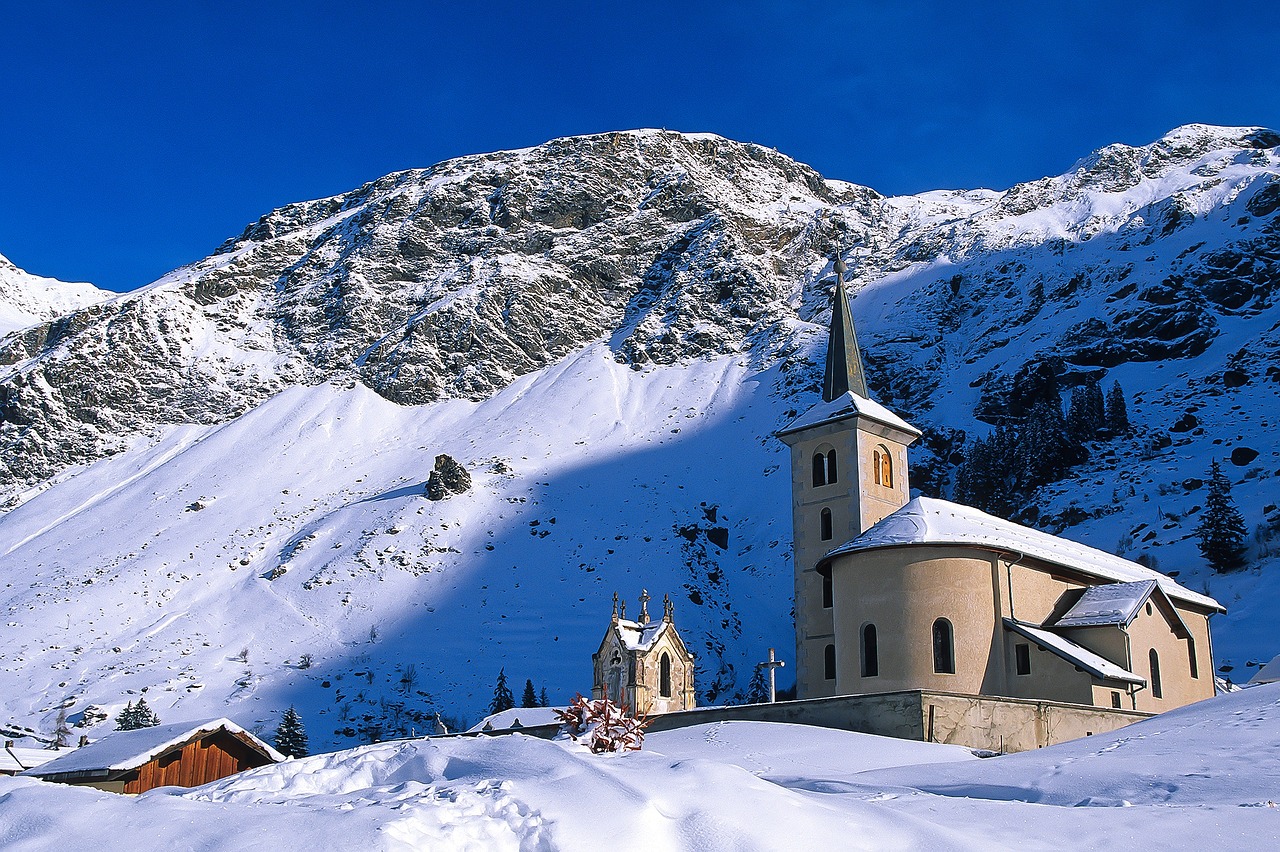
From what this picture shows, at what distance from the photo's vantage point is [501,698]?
68.1 metres

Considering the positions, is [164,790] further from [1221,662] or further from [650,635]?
[1221,662]

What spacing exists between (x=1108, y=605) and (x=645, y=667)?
18.1m

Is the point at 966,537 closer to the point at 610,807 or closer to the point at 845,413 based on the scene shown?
the point at 845,413

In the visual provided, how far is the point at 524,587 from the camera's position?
280ft

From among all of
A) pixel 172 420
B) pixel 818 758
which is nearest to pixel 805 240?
pixel 172 420

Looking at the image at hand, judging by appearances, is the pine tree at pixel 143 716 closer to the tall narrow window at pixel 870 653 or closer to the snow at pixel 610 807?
the tall narrow window at pixel 870 653

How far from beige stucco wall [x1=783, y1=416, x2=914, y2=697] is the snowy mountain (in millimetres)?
19012

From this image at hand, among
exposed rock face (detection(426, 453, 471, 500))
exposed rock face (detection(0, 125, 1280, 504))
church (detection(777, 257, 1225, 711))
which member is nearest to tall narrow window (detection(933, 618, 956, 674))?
church (detection(777, 257, 1225, 711))

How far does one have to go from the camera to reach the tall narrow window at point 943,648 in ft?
A: 105

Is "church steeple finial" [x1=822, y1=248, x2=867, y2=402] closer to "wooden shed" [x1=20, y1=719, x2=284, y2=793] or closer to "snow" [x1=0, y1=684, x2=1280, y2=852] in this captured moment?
"wooden shed" [x1=20, y1=719, x2=284, y2=793]

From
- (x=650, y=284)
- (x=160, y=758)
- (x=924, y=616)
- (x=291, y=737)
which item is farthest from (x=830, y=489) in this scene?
(x=650, y=284)

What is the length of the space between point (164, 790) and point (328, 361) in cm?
13275

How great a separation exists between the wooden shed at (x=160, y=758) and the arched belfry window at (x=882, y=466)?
80.3 feet

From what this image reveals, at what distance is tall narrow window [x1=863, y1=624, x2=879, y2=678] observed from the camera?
32.9 metres
